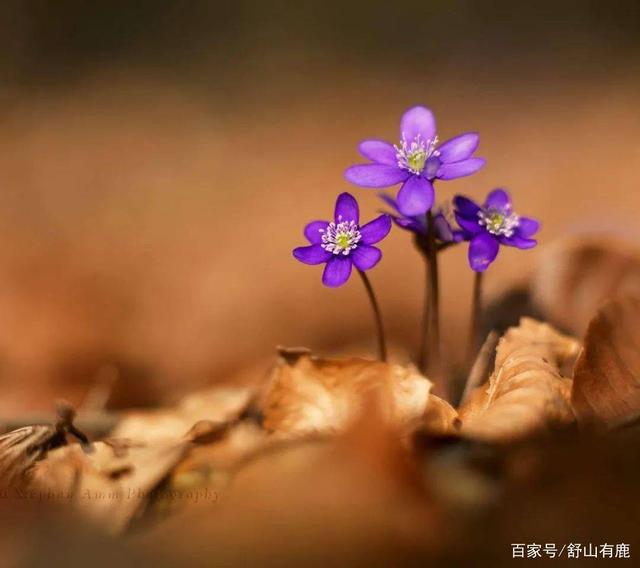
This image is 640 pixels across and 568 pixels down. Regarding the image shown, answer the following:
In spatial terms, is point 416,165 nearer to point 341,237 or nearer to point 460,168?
point 460,168

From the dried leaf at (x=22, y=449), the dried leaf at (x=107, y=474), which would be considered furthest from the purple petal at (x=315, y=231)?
the dried leaf at (x=22, y=449)

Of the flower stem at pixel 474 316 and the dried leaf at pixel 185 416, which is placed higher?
the flower stem at pixel 474 316

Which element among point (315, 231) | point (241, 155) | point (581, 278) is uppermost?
point (241, 155)

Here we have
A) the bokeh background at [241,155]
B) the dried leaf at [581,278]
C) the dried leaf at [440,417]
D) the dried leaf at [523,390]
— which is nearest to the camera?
the dried leaf at [523,390]

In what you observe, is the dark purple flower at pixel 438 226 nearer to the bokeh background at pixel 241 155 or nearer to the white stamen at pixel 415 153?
the white stamen at pixel 415 153

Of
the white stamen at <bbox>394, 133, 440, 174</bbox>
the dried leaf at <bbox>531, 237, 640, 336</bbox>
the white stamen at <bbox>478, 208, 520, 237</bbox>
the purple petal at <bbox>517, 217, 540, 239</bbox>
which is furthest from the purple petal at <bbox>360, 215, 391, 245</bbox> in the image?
the dried leaf at <bbox>531, 237, 640, 336</bbox>

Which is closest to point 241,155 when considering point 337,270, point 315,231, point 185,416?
point 185,416

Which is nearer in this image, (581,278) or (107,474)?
(107,474)

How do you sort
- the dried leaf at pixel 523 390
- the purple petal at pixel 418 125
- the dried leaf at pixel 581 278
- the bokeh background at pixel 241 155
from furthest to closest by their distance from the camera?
the bokeh background at pixel 241 155
the dried leaf at pixel 581 278
the purple petal at pixel 418 125
the dried leaf at pixel 523 390
